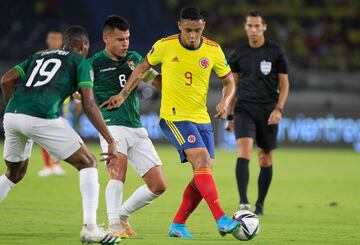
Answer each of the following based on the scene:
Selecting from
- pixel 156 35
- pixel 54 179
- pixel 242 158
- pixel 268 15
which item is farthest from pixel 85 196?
pixel 268 15

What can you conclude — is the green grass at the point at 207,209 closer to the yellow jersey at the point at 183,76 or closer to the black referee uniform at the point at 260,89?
the black referee uniform at the point at 260,89

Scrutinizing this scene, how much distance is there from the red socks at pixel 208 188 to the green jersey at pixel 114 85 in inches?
39.1

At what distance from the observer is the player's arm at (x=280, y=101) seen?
1086cm

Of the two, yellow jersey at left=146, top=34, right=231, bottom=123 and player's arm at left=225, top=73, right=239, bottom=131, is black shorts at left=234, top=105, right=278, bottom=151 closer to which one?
player's arm at left=225, top=73, right=239, bottom=131

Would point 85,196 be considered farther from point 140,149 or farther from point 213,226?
point 213,226

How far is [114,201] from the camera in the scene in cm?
828

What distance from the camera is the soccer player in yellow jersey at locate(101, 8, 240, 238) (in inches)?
321

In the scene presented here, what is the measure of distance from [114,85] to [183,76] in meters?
0.76

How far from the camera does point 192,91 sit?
830 centimetres

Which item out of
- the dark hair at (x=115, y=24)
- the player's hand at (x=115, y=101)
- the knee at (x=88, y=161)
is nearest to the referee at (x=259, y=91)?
the dark hair at (x=115, y=24)

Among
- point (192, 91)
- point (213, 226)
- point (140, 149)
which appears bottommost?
point (213, 226)

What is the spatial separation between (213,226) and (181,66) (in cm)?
201

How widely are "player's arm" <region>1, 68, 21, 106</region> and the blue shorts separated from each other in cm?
160

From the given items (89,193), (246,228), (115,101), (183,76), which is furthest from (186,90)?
(89,193)
